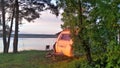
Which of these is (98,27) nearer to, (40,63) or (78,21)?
(78,21)

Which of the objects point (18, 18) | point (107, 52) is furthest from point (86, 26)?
point (18, 18)

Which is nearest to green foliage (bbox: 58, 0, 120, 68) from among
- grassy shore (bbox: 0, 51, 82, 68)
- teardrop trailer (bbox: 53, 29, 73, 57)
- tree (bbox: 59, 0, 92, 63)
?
tree (bbox: 59, 0, 92, 63)

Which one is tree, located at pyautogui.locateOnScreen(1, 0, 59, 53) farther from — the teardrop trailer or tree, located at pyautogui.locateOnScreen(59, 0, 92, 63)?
tree, located at pyautogui.locateOnScreen(59, 0, 92, 63)

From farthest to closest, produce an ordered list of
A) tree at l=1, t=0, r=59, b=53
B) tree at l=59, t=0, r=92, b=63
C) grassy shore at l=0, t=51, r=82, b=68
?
1. tree at l=1, t=0, r=59, b=53
2. grassy shore at l=0, t=51, r=82, b=68
3. tree at l=59, t=0, r=92, b=63

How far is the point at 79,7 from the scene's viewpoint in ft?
30.2

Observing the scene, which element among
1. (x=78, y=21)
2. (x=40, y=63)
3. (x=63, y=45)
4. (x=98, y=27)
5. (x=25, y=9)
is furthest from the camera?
(x=25, y=9)

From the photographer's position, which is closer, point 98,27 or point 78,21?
point 98,27

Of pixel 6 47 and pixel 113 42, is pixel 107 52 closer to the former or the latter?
pixel 113 42

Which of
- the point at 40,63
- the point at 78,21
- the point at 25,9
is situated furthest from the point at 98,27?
the point at 25,9

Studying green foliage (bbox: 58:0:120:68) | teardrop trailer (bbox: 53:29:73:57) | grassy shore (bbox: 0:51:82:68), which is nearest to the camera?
green foliage (bbox: 58:0:120:68)

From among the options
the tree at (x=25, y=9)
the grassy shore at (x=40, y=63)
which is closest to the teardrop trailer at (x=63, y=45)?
the grassy shore at (x=40, y=63)

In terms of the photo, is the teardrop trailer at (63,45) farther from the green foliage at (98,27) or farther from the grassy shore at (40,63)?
the green foliage at (98,27)

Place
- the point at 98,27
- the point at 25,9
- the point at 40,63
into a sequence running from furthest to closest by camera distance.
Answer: the point at 25,9 < the point at 40,63 < the point at 98,27

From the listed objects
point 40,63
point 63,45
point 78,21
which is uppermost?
point 78,21
